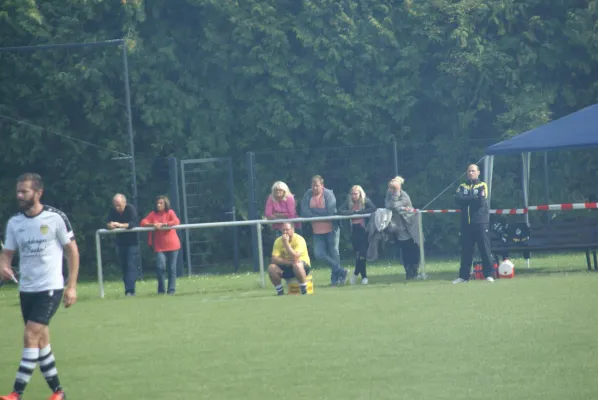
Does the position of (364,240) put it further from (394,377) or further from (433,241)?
(394,377)

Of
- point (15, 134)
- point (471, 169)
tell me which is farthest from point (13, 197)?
point (471, 169)

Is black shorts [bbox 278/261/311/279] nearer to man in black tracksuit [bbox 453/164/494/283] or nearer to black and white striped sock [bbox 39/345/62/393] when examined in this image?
man in black tracksuit [bbox 453/164/494/283]

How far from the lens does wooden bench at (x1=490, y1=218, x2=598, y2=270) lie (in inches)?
886

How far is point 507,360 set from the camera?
11133mm

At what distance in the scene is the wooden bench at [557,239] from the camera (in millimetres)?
22516

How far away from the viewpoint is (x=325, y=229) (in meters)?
22.9

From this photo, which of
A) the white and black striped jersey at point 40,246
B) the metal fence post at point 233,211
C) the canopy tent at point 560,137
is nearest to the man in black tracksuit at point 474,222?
the canopy tent at point 560,137

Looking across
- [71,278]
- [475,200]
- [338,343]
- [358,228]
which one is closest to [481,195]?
[475,200]

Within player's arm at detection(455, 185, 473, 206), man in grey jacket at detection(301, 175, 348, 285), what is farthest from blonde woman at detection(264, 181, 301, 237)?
player's arm at detection(455, 185, 473, 206)

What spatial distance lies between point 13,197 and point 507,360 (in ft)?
68.0

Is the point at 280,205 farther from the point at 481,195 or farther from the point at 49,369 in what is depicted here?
the point at 49,369

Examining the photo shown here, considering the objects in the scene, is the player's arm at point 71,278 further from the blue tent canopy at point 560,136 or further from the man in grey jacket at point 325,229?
the blue tent canopy at point 560,136

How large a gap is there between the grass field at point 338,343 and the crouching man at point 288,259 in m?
0.48

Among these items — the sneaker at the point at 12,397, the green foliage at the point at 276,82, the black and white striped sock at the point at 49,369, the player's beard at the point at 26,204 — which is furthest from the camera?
the green foliage at the point at 276,82
